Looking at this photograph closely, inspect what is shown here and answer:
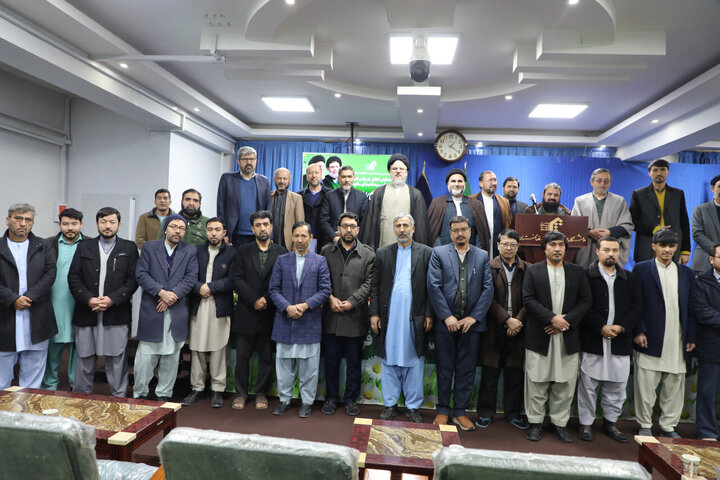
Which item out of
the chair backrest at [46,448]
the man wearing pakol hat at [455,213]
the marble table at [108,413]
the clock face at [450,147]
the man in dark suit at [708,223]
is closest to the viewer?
the chair backrest at [46,448]

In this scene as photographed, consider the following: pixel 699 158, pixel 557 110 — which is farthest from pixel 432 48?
pixel 699 158

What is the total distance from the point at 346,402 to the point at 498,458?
2.69 metres

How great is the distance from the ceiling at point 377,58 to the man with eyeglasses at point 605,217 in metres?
1.37

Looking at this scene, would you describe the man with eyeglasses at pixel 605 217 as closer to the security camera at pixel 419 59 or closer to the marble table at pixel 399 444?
the security camera at pixel 419 59

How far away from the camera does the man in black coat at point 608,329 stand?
3332 millimetres

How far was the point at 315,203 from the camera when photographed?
4.68m

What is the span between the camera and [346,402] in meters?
3.71

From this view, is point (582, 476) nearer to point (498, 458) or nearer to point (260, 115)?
point (498, 458)

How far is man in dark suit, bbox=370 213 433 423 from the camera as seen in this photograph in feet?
11.4

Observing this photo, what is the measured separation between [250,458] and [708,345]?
3.60 m

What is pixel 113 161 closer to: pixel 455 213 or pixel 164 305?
pixel 164 305

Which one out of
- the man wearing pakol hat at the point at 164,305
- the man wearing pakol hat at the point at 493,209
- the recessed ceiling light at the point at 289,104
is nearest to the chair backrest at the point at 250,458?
the man wearing pakol hat at the point at 164,305

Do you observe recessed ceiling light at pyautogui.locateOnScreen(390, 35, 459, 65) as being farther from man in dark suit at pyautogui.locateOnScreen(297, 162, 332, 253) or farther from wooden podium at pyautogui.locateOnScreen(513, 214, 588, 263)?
wooden podium at pyautogui.locateOnScreen(513, 214, 588, 263)

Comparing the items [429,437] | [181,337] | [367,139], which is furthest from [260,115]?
[429,437]
